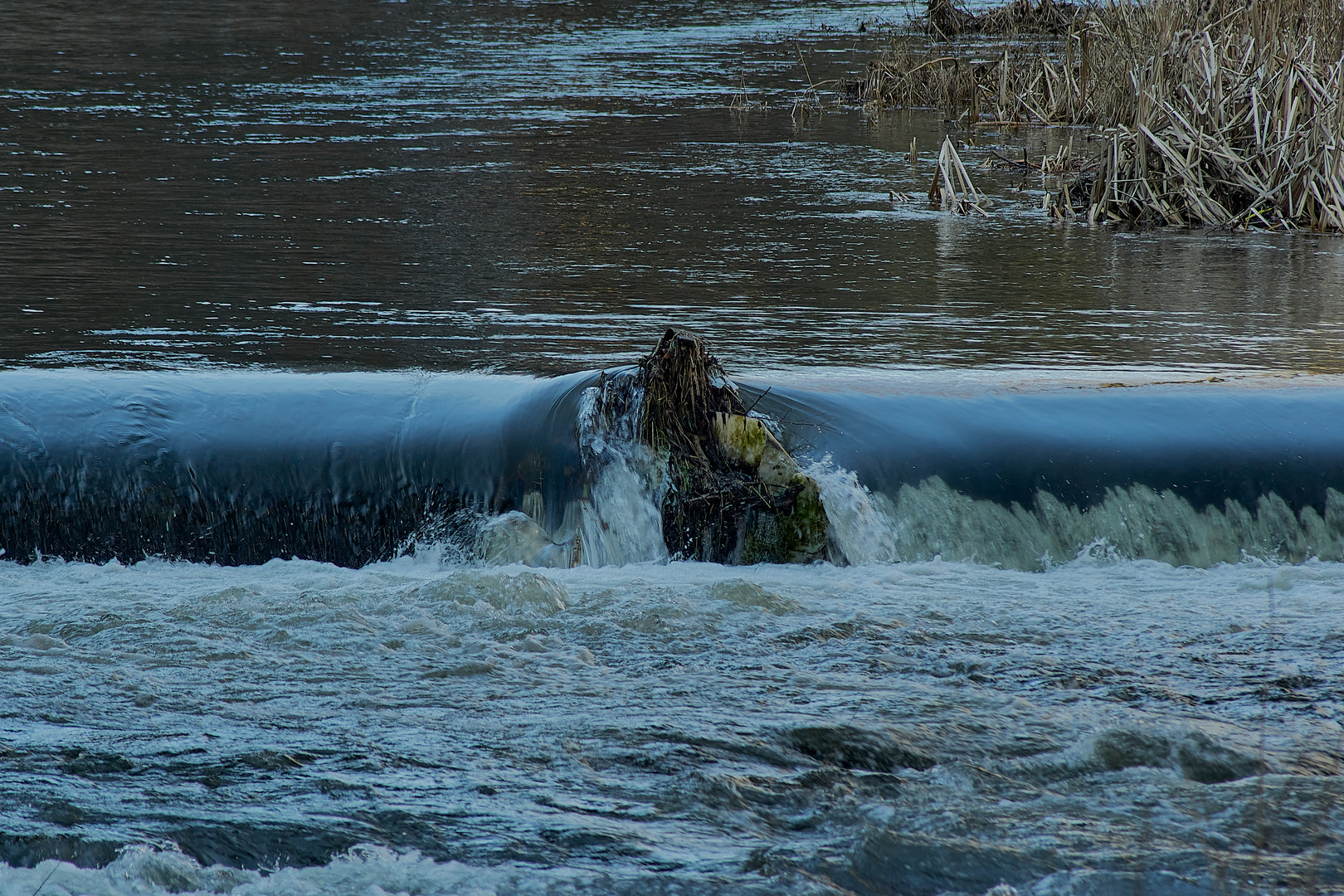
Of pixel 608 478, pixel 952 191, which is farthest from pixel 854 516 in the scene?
pixel 952 191

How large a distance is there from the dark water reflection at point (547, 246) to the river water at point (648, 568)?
0.07m

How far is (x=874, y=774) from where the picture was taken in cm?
407

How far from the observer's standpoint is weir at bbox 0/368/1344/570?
6.20m

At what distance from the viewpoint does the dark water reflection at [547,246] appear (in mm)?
8398

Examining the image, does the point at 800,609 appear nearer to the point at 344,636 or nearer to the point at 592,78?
the point at 344,636

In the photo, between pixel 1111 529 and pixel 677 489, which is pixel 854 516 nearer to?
pixel 677 489

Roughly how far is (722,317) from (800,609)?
151 inches

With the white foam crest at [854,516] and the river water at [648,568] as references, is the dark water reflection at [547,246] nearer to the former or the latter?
the river water at [648,568]

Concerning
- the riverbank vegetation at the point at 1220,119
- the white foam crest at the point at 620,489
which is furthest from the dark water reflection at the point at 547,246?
the white foam crest at the point at 620,489

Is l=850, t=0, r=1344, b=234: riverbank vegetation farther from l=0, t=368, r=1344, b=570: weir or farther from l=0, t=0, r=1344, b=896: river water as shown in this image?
l=0, t=368, r=1344, b=570: weir

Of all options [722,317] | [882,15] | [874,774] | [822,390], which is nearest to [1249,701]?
[874,774]

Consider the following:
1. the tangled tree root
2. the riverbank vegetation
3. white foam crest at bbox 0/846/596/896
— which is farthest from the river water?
the riverbank vegetation

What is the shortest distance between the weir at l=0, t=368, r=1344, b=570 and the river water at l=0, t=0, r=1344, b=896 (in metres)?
0.02

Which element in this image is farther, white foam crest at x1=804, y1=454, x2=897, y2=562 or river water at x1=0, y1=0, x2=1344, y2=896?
white foam crest at x1=804, y1=454, x2=897, y2=562
